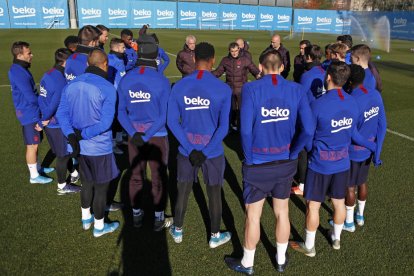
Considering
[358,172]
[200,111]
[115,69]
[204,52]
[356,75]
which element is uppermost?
[204,52]

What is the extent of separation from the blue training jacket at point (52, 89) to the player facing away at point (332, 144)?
3903 millimetres

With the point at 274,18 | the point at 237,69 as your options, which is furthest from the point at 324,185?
the point at 274,18

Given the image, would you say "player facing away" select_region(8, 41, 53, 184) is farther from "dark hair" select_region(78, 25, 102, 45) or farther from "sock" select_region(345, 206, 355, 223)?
"sock" select_region(345, 206, 355, 223)

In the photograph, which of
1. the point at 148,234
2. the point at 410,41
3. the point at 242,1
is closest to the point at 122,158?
the point at 148,234

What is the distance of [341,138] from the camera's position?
3.88 metres

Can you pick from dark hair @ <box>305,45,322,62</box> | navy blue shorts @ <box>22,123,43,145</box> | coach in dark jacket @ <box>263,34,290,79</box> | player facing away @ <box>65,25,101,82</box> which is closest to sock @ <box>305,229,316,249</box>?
dark hair @ <box>305,45,322,62</box>

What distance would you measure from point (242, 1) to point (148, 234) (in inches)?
2273

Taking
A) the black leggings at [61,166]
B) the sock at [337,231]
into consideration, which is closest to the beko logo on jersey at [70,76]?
the black leggings at [61,166]

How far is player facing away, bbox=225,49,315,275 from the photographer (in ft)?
11.1

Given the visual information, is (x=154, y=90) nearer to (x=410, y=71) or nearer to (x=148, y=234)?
(x=148, y=234)

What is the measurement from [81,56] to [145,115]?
5.94ft

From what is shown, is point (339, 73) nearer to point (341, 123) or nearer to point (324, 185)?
point (341, 123)

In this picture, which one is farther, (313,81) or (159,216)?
(313,81)

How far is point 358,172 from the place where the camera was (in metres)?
4.56
